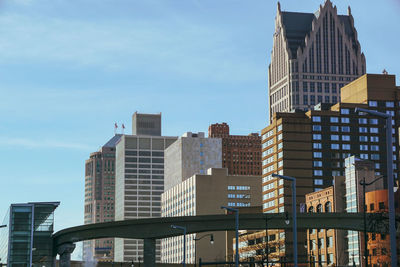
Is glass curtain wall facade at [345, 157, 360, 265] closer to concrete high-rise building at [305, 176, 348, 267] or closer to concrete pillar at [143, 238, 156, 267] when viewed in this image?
concrete high-rise building at [305, 176, 348, 267]

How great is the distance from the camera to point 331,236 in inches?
6334

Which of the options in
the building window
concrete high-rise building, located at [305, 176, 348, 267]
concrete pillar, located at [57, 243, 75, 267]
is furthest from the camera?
the building window

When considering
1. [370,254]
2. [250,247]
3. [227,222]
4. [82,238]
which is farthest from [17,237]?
[250,247]

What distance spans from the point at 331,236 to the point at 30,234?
6751 centimetres

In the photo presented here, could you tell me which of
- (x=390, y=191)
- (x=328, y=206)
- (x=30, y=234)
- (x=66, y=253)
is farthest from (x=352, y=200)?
(x=390, y=191)

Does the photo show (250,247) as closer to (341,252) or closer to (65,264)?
(341,252)

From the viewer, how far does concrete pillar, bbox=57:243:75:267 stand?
126 m

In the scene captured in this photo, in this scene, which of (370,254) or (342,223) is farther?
(370,254)

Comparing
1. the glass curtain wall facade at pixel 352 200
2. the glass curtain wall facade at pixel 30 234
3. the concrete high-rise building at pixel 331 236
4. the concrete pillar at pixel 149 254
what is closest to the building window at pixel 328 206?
the concrete high-rise building at pixel 331 236

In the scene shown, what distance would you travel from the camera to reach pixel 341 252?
158500mm

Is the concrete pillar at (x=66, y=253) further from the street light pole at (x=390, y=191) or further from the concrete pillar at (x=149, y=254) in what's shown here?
the street light pole at (x=390, y=191)

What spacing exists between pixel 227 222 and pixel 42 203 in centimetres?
4065

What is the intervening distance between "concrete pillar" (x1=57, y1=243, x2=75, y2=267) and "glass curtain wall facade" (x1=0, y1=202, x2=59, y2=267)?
321 centimetres

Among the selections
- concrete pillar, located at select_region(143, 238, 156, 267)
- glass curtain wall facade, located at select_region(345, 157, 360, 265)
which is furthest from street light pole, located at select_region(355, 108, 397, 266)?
glass curtain wall facade, located at select_region(345, 157, 360, 265)
